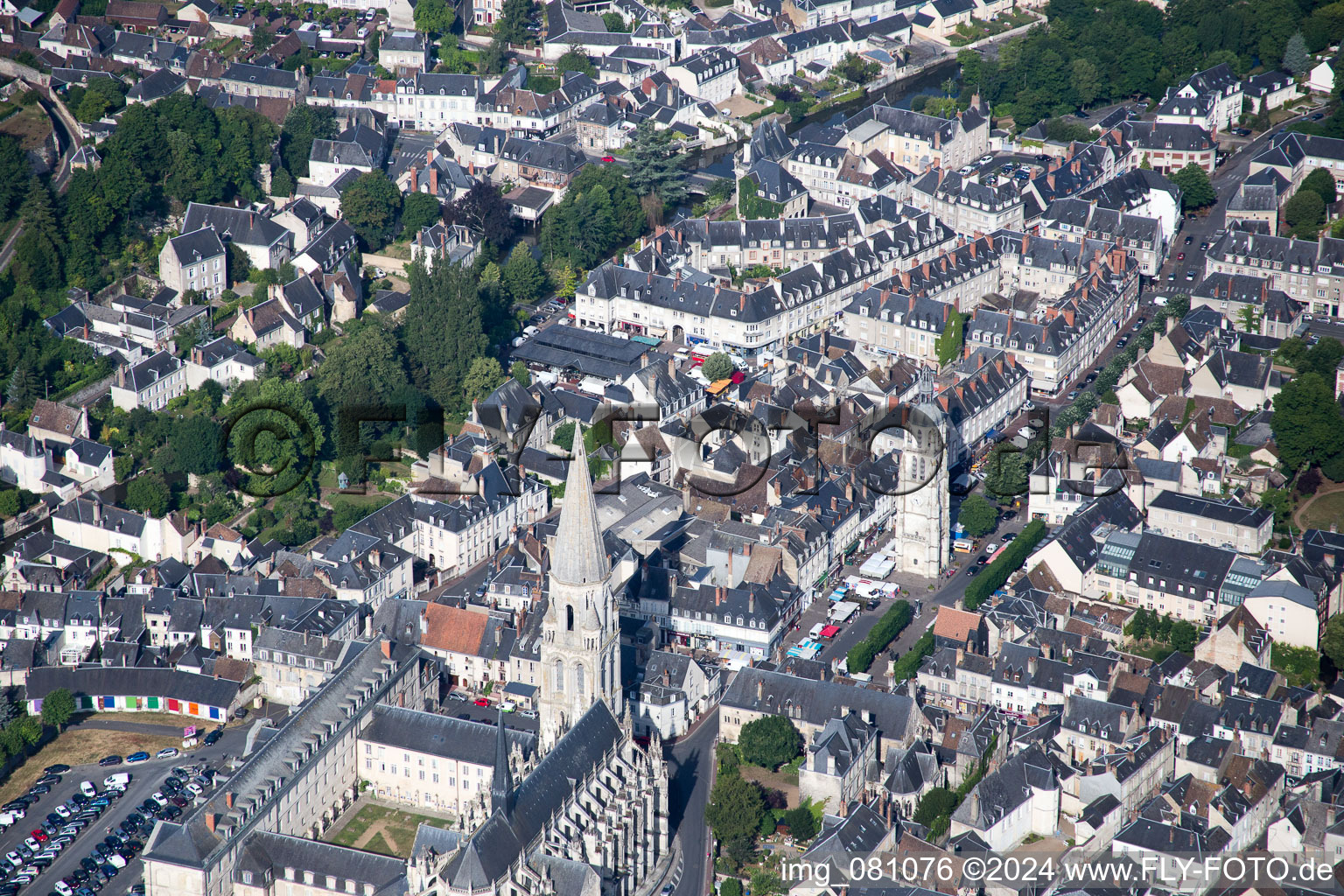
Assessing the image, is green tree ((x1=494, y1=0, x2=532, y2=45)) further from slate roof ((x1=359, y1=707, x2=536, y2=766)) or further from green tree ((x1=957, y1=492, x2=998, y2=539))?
slate roof ((x1=359, y1=707, x2=536, y2=766))

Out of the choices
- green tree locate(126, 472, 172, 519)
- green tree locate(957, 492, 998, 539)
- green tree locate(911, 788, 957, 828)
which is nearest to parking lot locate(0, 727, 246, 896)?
green tree locate(126, 472, 172, 519)

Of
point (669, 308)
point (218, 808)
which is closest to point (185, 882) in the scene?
point (218, 808)

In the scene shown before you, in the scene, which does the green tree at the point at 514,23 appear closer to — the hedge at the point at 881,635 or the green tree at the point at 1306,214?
the green tree at the point at 1306,214

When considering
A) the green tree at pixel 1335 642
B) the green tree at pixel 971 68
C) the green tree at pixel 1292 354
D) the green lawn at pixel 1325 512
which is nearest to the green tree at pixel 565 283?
the green tree at pixel 1292 354

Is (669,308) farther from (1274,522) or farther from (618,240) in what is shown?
(1274,522)

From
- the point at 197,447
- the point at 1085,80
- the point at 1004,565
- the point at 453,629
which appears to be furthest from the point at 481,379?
the point at 1085,80
